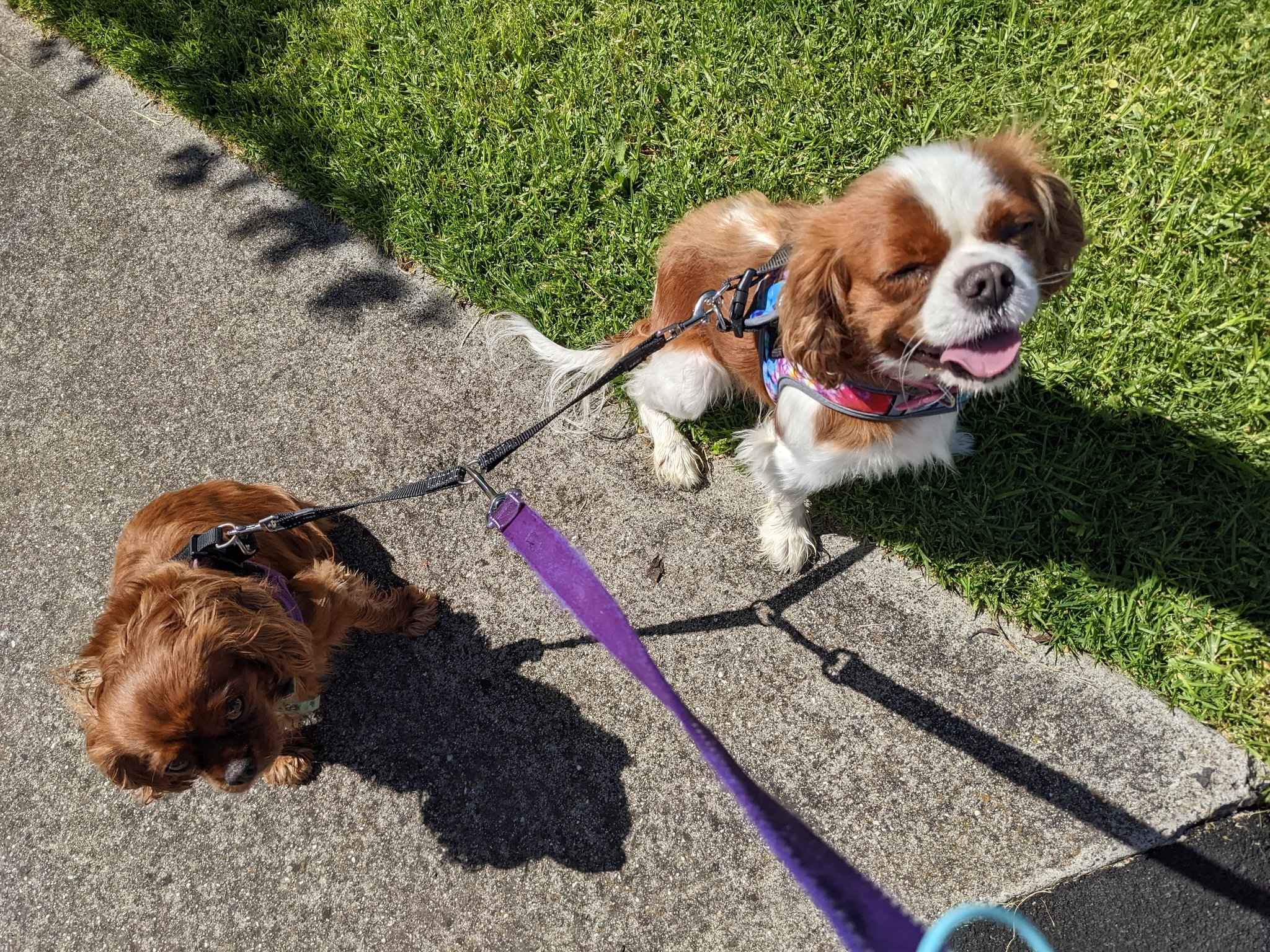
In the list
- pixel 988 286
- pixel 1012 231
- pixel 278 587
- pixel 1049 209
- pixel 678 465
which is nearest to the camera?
pixel 988 286

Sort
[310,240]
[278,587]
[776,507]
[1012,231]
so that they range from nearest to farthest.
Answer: [1012,231], [278,587], [776,507], [310,240]

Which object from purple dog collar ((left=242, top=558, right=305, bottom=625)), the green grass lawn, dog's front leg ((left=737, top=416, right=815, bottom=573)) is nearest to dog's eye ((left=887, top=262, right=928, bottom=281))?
dog's front leg ((left=737, top=416, right=815, bottom=573))

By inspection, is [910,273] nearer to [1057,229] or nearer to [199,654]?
[1057,229]

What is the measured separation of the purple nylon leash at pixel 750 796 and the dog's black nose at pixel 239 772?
116cm

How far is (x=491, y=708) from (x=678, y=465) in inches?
53.5

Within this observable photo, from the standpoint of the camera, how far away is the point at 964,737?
279 cm

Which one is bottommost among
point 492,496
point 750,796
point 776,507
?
point 776,507

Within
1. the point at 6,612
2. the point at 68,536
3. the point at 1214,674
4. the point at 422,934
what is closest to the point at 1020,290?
the point at 1214,674

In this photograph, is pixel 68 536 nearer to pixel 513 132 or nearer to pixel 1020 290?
pixel 513 132

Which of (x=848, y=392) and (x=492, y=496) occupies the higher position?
(x=848, y=392)

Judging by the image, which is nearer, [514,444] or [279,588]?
[514,444]

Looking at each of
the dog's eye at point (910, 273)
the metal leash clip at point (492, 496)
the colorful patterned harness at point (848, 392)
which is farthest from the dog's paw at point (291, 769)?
the dog's eye at point (910, 273)

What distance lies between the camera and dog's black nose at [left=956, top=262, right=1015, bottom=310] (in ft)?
6.22

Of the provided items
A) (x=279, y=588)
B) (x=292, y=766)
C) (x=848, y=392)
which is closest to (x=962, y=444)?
(x=848, y=392)
